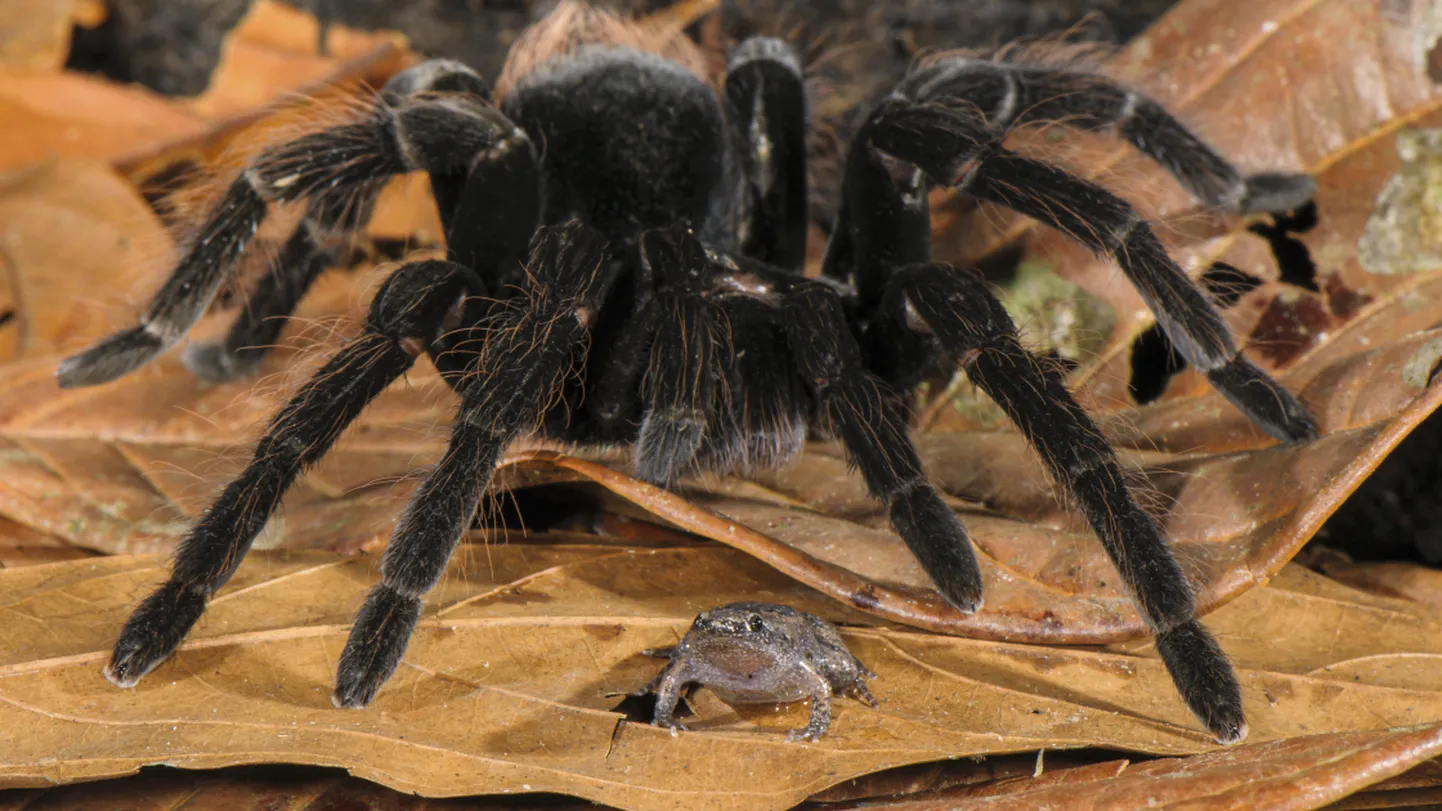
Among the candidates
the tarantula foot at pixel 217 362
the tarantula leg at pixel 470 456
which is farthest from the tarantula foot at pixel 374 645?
the tarantula foot at pixel 217 362

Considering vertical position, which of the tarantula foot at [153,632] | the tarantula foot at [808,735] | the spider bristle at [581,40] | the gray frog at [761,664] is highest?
the spider bristle at [581,40]

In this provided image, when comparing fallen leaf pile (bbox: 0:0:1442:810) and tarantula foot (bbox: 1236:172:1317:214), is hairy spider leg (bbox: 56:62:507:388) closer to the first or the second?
fallen leaf pile (bbox: 0:0:1442:810)

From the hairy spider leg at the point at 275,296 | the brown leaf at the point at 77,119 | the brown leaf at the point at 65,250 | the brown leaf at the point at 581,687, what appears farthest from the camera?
the brown leaf at the point at 77,119

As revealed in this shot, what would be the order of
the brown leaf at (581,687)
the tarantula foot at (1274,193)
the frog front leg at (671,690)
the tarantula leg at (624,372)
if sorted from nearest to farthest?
1. the brown leaf at (581,687)
2. the frog front leg at (671,690)
3. the tarantula leg at (624,372)
4. the tarantula foot at (1274,193)

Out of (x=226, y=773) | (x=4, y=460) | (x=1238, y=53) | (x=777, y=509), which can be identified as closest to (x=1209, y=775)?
(x=777, y=509)

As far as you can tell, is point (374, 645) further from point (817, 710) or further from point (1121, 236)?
point (1121, 236)

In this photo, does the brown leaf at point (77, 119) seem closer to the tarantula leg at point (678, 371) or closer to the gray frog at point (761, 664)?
the tarantula leg at point (678, 371)

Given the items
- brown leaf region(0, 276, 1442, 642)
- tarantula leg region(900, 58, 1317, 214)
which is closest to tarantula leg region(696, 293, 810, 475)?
brown leaf region(0, 276, 1442, 642)

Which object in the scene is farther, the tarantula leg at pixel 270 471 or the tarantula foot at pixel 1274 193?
the tarantula foot at pixel 1274 193
